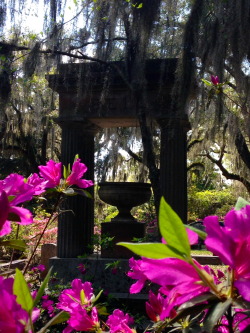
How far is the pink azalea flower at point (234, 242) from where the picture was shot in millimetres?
520

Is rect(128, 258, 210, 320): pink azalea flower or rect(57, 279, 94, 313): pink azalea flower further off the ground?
rect(128, 258, 210, 320): pink azalea flower

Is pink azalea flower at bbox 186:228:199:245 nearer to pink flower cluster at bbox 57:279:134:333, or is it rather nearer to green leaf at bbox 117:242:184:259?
green leaf at bbox 117:242:184:259

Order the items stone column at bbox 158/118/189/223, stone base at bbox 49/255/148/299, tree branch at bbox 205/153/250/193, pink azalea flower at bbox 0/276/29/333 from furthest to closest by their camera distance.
Answer: tree branch at bbox 205/153/250/193
stone column at bbox 158/118/189/223
stone base at bbox 49/255/148/299
pink azalea flower at bbox 0/276/29/333

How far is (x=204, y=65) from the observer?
7277mm

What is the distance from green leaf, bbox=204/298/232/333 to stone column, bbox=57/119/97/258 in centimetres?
616

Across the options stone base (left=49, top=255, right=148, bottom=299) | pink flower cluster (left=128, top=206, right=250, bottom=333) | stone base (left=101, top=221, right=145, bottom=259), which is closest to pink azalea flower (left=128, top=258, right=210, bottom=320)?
pink flower cluster (left=128, top=206, right=250, bottom=333)

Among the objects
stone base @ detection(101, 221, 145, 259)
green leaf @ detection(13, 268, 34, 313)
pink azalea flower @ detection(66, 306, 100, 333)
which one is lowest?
stone base @ detection(101, 221, 145, 259)

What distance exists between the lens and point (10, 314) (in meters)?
0.51

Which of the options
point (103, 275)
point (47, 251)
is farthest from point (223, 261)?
point (47, 251)

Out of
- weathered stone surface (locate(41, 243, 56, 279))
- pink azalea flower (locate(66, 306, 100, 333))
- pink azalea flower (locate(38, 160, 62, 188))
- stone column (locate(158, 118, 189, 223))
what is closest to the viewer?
pink azalea flower (locate(66, 306, 100, 333))

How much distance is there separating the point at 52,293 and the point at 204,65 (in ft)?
A: 14.2

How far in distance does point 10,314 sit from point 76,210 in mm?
6432

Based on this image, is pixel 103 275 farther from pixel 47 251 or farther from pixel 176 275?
pixel 176 275

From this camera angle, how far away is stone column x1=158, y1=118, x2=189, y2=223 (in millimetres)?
6660
